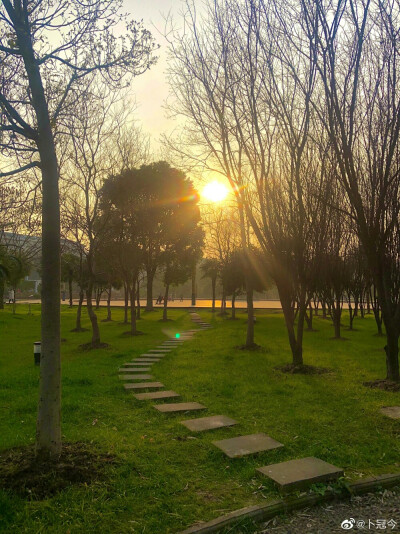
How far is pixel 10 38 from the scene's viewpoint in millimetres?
3777

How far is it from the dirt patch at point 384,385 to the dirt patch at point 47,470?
508 centimetres

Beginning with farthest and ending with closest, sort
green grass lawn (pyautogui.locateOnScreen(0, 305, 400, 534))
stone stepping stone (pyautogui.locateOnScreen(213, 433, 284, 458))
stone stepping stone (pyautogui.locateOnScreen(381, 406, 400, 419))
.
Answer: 1. stone stepping stone (pyautogui.locateOnScreen(381, 406, 400, 419))
2. stone stepping stone (pyautogui.locateOnScreen(213, 433, 284, 458))
3. green grass lawn (pyautogui.locateOnScreen(0, 305, 400, 534))

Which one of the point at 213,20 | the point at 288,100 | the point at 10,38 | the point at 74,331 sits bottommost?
the point at 74,331

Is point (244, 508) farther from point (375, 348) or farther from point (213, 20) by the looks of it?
point (375, 348)

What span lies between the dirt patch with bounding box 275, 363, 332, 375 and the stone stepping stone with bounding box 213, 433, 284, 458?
167 inches

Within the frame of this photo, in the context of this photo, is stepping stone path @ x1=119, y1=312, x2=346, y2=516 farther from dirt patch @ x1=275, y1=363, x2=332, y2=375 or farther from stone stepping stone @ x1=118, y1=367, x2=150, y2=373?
dirt patch @ x1=275, y1=363, x2=332, y2=375

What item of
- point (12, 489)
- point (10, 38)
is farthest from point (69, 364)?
point (10, 38)

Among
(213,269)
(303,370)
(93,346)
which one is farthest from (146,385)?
(213,269)

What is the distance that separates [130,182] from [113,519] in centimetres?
1411

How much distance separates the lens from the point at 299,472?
3373 mm

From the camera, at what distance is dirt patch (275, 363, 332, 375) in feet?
27.8

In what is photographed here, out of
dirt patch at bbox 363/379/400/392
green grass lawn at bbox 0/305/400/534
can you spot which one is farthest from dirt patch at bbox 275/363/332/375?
dirt patch at bbox 363/379/400/392

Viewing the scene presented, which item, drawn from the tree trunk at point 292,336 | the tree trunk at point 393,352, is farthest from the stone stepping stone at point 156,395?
the tree trunk at point 393,352

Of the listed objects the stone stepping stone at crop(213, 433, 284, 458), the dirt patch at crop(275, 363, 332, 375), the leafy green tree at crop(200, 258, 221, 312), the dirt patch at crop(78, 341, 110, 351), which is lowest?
the dirt patch at crop(78, 341, 110, 351)
